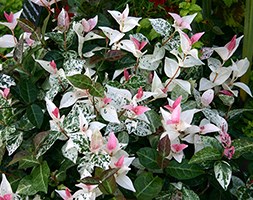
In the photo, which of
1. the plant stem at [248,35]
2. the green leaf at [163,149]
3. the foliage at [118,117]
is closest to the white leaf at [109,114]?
the foliage at [118,117]

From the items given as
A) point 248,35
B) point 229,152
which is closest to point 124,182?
point 229,152

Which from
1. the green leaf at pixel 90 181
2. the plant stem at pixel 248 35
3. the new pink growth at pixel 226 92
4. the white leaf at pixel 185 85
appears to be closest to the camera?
the green leaf at pixel 90 181

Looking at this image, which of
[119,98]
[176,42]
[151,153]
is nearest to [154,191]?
[151,153]

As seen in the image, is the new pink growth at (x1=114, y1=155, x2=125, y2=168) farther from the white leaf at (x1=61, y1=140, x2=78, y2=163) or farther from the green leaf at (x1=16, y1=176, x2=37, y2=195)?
the green leaf at (x1=16, y1=176, x2=37, y2=195)

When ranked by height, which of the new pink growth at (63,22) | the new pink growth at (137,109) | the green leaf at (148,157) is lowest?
the green leaf at (148,157)

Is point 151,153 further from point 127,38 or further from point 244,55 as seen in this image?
point 244,55

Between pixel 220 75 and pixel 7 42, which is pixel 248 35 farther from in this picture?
pixel 7 42

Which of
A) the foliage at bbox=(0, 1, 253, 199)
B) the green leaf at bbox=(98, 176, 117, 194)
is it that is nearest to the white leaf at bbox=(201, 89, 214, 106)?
the foliage at bbox=(0, 1, 253, 199)

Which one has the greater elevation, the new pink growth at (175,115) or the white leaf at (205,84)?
the new pink growth at (175,115)

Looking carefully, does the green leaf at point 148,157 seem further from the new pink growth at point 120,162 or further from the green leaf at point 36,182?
the green leaf at point 36,182
